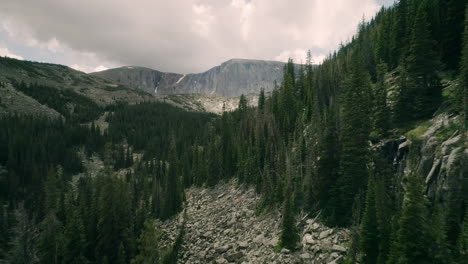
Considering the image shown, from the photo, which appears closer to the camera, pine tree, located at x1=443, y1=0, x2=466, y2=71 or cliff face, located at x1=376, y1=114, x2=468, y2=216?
cliff face, located at x1=376, y1=114, x2=468, y2=216

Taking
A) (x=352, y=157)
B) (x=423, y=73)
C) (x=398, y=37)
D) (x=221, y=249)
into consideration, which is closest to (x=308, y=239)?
(x=352, y=157)

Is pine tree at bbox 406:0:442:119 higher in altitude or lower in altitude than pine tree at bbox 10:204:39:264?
higher

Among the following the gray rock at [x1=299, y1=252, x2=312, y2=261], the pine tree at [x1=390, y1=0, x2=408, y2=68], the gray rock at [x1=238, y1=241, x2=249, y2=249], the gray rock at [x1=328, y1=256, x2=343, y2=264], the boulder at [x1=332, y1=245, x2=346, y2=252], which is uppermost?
the pine tree at [x1=390, y1=0, x2=408, y2=68]

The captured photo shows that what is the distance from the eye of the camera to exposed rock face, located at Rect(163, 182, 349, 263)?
31250 millimetres

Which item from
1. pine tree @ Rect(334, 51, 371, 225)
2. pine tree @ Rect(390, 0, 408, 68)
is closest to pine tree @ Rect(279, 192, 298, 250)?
pine tree @ Rect(334, 51, 371, 225)

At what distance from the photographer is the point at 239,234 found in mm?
46906

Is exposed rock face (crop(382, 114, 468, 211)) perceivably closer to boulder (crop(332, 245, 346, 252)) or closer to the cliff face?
the cliff face

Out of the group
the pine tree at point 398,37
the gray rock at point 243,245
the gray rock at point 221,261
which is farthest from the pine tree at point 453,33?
the gray rock at point 221,261

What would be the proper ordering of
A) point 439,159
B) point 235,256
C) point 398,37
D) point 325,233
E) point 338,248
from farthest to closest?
point 398,37, point 235,256, point 325,233, point 338,248, point 439,159

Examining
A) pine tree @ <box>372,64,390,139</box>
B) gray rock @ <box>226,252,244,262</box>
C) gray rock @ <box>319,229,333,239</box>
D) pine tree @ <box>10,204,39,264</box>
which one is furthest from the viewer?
pine tree @ <box>10,204,39,264</box>

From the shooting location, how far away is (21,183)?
352 feet

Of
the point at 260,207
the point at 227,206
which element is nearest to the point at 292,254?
the point at 260,207

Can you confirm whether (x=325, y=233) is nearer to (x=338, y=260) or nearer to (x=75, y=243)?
(x=338, y=260)

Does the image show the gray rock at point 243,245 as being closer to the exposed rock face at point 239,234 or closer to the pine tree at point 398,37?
the exposed rock face at point 239,234
